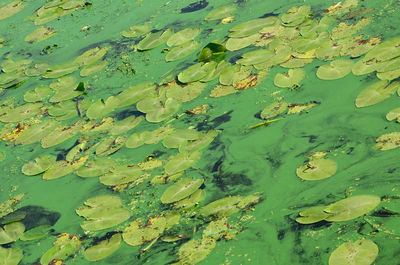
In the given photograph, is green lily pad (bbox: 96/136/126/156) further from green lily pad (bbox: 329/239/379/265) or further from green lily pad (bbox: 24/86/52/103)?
green lily pad (bbox: 329/239/379/265)

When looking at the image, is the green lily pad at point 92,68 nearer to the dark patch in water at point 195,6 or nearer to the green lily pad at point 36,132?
the green lily pad at point 36,132

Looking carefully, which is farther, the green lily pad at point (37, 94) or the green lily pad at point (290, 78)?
the green lily pad at point (37, 94)

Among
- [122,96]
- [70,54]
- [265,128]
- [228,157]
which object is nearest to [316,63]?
[265,128]

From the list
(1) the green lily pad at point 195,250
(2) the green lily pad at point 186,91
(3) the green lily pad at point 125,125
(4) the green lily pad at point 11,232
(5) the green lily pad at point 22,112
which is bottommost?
(1) the green lily pad at point 195,250

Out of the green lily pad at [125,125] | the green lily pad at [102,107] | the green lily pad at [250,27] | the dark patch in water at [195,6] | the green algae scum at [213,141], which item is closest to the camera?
the green algae scum at [213,141]

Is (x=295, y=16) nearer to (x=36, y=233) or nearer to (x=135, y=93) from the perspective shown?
(x=135, y=93)

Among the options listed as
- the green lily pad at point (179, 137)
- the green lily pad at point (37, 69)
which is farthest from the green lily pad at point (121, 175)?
the green lily pad at point (37, 69)

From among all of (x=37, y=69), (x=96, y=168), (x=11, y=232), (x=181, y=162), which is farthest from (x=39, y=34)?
(x=181, y=162)
